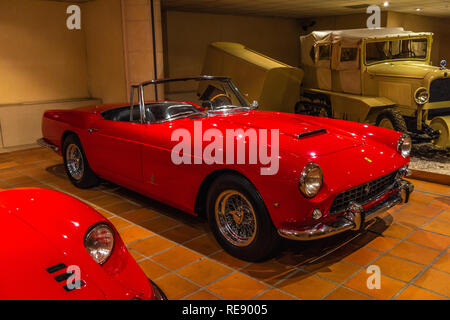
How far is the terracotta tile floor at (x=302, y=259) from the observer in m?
2.67

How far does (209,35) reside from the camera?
10945 millimetres

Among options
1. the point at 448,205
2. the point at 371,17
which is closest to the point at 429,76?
the point at 448,205

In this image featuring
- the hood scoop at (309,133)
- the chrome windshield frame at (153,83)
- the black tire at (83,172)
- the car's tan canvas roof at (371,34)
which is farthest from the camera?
the car's tan canvas roof at (371,34)

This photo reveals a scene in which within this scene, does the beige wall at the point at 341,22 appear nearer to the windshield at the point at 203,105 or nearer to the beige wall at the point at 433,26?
the beige wall at the point at 433,26

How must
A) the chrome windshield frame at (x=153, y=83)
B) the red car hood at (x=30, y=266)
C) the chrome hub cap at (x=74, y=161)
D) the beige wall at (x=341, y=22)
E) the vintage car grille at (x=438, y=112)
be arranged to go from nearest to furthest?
the red car hood at (x=30, y=266) < the chrome windshield frame at (x=153, y=83) < the chrome hub cap at (x=74, y=161) < the vintage car grille at (x=438, y=112) < the beige wall at (x=341, y=22)

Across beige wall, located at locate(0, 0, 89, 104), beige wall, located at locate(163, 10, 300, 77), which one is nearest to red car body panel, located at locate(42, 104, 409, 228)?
beige wall, located at locate(0, 0, 89, 104)

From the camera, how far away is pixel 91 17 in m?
8.02

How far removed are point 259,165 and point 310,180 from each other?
0.37 m

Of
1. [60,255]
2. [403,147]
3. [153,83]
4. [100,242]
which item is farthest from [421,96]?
[60,255]

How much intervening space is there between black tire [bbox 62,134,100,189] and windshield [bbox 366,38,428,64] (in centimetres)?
511

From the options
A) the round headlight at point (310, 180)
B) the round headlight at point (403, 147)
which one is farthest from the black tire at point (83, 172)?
the round headlight at point (403, 147)

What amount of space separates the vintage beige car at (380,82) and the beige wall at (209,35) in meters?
3.57

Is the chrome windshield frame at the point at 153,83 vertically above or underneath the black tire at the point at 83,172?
above
